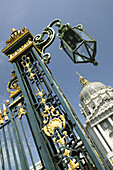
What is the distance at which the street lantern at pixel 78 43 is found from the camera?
3688mm

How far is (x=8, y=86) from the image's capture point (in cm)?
484

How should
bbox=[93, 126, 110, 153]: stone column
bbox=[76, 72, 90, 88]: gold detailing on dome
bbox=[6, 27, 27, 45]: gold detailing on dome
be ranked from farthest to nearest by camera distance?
bbox=[76, 72, 90, 88]: gold detailing on dome
bbox=[93, 126, 110, 153]: stone column
bbox=[6, 27, 27, 45]: gold detailing on dome

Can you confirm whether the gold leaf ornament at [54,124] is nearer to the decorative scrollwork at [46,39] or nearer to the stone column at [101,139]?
the decorative scrollwork at [46,39]

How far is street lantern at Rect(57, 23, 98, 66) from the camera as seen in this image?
369 centimetres

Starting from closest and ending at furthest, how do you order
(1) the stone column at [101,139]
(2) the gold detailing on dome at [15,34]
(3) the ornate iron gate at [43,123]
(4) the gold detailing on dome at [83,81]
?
(3) the ornate iron gate at [43,123] < (2) the gold detailing on dome at [15,34] < (1) the stone column at [101,139] < (4) the gold detailing on dome at [83,81]

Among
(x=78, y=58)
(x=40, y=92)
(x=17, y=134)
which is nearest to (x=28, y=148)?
(x=17, y=134)

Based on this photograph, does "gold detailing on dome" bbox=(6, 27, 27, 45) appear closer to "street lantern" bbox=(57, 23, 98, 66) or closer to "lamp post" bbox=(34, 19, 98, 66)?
"lamp post" bbox=(34, 19, 98, 66)

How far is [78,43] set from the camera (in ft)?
12.6

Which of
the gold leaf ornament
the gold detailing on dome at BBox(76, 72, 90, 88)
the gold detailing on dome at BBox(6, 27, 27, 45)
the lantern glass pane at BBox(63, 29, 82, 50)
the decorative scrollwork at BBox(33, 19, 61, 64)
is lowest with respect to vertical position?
the gold leaf ornament

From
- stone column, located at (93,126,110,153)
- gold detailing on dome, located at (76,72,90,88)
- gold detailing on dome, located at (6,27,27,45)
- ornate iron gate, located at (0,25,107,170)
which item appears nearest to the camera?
ornate iron gate, located at (0,25,107,170)

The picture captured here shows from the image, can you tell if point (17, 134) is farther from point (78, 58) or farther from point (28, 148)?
point (78, 58)

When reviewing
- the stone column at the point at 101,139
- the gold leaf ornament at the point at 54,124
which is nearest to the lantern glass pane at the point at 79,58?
the gold leaf ornament at the point at 54,124

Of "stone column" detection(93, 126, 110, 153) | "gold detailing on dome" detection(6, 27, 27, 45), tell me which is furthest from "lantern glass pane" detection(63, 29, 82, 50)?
"stone column" detection(93, 126, 110, 153)

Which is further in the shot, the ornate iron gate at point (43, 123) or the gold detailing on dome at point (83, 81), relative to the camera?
the gold detailing on dome at point (83, 81)
